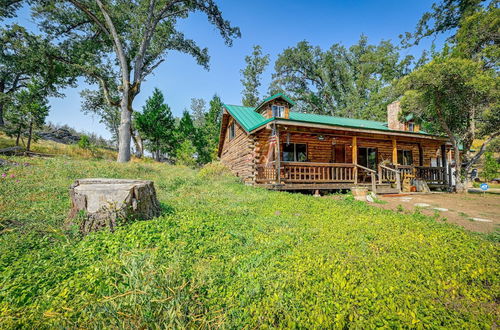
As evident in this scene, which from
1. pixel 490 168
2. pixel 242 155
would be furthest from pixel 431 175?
pixel 490 168

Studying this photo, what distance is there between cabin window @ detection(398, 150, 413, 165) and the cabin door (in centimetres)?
272

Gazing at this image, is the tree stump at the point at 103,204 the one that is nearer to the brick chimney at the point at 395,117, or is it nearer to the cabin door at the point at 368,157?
the cabin door at the point at 368,157

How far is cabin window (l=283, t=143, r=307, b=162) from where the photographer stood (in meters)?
12.7

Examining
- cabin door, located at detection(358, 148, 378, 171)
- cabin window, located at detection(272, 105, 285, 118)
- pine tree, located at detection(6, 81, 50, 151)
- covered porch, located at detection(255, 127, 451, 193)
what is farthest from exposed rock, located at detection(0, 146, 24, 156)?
cabin door, located at detection(358, 148, 378, 171)

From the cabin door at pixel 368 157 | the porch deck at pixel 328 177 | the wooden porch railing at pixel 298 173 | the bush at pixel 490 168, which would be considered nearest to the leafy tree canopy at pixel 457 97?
the porch deck at pixel 328 177

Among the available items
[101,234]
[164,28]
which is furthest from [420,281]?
[164,28]

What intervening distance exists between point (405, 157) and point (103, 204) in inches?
786

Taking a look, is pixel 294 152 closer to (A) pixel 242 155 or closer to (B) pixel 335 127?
(B) pixel 335 127

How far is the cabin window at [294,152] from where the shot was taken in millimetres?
12742

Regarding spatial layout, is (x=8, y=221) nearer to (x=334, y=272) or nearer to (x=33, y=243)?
(x=33, y=243)

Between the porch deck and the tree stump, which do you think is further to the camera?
the porch deck

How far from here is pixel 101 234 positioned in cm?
311

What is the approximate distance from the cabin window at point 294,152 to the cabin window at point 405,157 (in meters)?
9.01

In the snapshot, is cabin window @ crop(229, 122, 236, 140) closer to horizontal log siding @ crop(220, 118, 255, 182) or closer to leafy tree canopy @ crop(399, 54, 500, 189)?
horizontal log siding @ crop(220, 118, 255, 182)
